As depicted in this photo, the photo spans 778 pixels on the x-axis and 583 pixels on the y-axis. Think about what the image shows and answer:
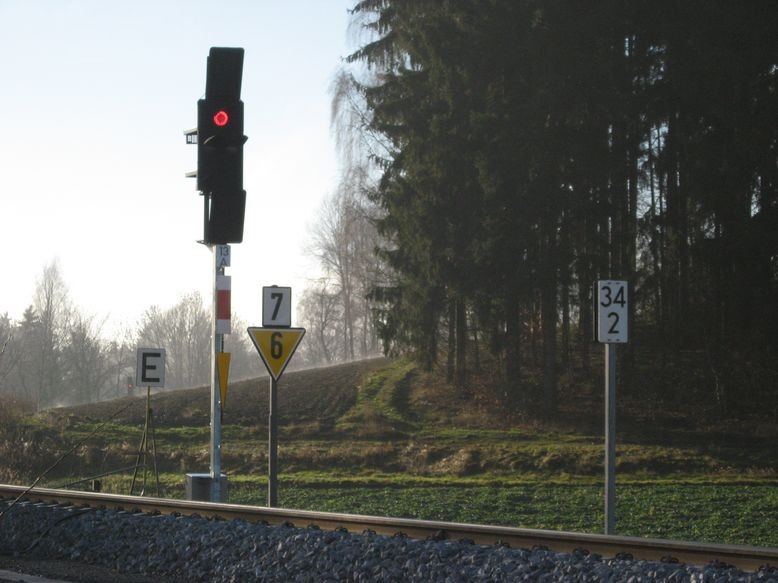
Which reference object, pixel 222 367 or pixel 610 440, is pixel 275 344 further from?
pixel 610 440

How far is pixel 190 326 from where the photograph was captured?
111 m

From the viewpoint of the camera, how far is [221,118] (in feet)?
45.6

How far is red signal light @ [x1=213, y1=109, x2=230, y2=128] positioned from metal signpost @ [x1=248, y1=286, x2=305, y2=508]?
2137 mm

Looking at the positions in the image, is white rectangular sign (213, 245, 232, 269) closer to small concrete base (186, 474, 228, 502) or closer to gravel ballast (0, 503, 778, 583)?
small concrete base (186, 474, 228, 502)

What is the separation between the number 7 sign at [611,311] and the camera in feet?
40.4

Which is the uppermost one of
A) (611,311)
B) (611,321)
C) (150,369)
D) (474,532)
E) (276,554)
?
(611,311)

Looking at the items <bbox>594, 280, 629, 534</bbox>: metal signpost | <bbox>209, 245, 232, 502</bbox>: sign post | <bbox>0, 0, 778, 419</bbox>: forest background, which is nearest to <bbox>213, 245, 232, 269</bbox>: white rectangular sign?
<bbox>209, 245, 232, 502</bbox>: sign post

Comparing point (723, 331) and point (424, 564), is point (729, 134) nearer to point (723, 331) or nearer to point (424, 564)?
point (723, 331)

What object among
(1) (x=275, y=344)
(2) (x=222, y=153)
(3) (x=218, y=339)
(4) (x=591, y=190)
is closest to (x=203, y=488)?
(3) (x=218, y=339)

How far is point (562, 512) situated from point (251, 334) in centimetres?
686

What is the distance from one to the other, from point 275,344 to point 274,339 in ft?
0.21

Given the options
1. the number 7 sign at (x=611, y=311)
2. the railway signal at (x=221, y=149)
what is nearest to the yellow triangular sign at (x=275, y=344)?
the railway signal at (x=221, y=149)

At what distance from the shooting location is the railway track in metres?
8.47

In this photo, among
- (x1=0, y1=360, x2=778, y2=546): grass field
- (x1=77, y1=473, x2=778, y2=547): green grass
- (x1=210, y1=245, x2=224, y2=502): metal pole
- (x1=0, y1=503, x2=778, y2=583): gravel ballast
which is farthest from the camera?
(x1=0, y1=360, x2=778, y2=546): grass field
